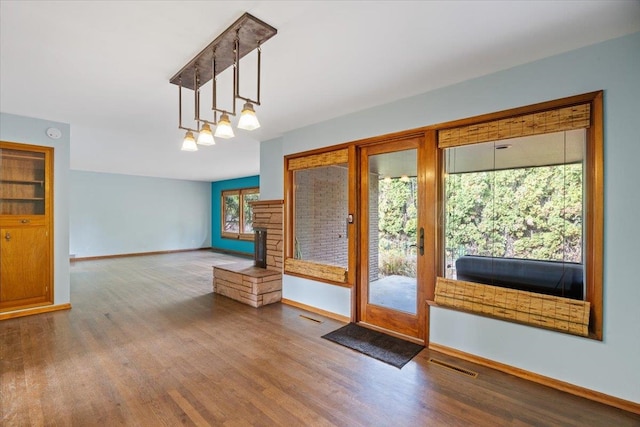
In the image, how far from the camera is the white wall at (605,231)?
2.03m

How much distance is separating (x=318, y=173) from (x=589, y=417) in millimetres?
3395

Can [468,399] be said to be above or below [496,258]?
below

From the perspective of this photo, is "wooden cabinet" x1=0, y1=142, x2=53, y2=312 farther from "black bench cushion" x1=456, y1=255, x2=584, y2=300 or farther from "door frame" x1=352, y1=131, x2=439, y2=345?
"black bench cushion" x1=456, y1=255, x2=584, y2=300

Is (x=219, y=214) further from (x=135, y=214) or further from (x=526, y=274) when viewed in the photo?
(x=526, y=274)

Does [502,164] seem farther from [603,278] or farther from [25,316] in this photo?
[25,316]

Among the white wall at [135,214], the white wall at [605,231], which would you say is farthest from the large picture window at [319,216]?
→ the white wall at [135,214]

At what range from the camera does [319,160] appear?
402 cm

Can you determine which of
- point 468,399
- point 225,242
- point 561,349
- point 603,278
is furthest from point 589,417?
point 225,242

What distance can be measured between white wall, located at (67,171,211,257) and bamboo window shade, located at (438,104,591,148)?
941 centimetres

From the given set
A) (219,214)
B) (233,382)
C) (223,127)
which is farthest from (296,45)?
(219,214)

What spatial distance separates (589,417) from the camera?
6.29 ft

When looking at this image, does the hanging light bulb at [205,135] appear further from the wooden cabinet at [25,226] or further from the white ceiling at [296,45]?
the wooden cabinet at [25,226]

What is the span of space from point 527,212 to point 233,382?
282 centimetres

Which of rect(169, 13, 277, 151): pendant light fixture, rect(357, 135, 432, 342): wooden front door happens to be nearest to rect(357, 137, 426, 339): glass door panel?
rect(357, 135, 432, 342): wooden front door
